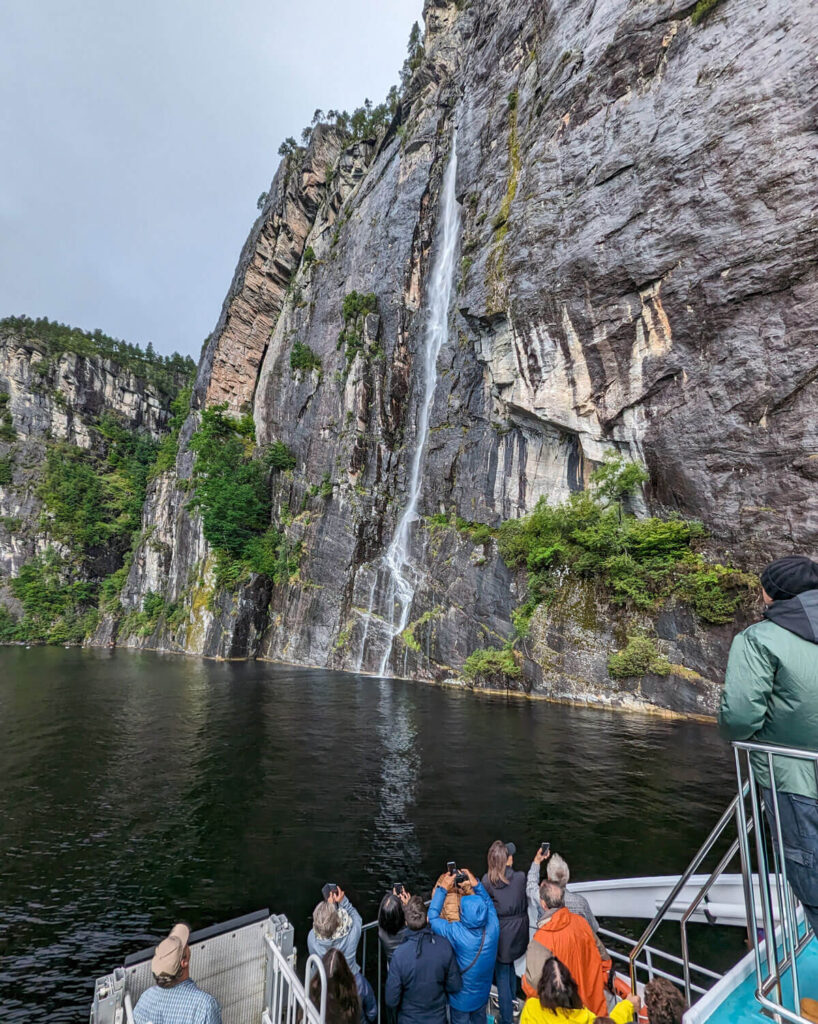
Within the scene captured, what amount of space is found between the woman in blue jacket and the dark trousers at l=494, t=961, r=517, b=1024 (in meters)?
0.39

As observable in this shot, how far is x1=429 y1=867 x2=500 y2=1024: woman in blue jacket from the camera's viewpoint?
11.0 ft

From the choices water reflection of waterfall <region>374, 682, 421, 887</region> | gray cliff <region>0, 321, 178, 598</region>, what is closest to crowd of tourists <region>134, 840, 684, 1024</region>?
water reflection of waterfall <region>374, 682, 421, 887</region>

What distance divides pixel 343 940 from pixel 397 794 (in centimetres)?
654

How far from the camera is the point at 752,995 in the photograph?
2049 mm

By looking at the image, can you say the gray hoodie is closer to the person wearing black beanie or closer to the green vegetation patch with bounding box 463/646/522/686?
the person wearing black beanie

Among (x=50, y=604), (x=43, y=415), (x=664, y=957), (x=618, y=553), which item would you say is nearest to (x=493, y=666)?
(x=618, y=553)

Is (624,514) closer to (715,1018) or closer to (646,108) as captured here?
(646,108)

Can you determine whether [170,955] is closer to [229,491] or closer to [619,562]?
[619,562]

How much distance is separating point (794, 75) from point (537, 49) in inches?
603

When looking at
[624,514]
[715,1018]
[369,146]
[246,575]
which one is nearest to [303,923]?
[715,1018]

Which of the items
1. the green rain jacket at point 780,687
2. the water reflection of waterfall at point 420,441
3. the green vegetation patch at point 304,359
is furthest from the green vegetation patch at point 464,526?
the green rain jacket at point 780,687

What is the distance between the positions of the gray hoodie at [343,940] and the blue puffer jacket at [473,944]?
1.94 feet

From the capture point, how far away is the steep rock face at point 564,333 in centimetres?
1597

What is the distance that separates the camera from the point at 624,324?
19.3 metres
